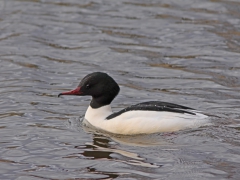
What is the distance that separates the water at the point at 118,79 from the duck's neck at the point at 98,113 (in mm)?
222

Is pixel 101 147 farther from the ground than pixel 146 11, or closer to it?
closer to it

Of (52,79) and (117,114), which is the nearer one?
(117,114)

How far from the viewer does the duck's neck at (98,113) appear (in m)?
10.9

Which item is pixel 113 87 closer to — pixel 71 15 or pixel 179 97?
pixel 179 97

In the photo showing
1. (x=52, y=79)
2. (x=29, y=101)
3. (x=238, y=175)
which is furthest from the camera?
(x=52, y=79)

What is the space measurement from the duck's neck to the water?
0.22 meters

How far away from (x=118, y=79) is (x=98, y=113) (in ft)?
8.28

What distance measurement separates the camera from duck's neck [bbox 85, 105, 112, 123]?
10859 mm

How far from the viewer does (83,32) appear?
16.1 meters

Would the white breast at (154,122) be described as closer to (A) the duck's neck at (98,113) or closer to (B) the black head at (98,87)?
(A) the duck's neck at (98,113)

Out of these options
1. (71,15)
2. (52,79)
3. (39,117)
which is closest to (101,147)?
(39,117)

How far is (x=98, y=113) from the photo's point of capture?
10.9 m

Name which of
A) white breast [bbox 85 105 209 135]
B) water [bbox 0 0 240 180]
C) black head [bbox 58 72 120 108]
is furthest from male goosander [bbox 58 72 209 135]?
black head [bbox 58 72 120 108]

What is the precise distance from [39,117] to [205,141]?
272 cm
